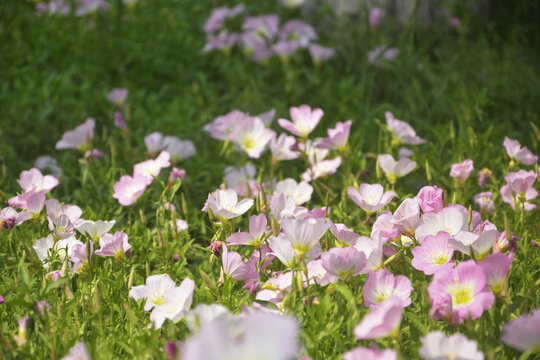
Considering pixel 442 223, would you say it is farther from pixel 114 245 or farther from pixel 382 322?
pixel 114 245

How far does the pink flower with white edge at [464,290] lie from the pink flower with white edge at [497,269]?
2cm

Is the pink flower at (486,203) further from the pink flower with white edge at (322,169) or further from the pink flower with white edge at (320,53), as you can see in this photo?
the pink flower with white edge at (320,53)

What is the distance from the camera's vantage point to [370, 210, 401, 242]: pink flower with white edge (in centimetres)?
141

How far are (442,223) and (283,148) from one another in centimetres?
78

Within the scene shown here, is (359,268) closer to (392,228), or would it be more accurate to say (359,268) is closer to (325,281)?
(325,281)

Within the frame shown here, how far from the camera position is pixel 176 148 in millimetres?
2150

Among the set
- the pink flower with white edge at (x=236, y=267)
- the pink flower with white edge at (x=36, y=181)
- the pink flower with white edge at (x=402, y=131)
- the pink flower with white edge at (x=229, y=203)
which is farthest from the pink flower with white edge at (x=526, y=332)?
the pink flower with white edge at (x=36, y=181)

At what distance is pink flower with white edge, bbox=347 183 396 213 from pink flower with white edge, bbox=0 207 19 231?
2.82ft

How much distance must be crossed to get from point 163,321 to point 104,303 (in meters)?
0.34

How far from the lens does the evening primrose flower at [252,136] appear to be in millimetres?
1970

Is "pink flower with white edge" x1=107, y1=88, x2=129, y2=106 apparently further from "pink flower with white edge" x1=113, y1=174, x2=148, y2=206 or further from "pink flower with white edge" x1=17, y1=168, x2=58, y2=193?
"pink flower with white edge" x1=113, y1=174, x2=148, y2=206

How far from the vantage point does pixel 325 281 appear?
1349 mm

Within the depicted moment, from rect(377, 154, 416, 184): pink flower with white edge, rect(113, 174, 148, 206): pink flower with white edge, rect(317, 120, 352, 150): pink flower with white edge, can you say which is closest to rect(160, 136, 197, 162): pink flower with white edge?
rect(113, 174, 148, 206): pink flower with white edge

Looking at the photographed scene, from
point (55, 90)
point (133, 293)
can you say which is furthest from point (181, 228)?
point (55, 90)
